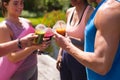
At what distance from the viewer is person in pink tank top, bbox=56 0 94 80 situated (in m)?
3.90

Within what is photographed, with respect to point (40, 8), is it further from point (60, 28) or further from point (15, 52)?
point (60, 28)

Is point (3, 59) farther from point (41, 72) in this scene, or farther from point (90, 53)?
point (41, 72)

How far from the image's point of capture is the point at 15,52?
3480 mm

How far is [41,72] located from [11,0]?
3260 millimetres

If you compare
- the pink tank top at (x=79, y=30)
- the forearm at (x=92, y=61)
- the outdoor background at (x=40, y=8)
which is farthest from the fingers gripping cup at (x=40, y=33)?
the outdoor background at (x=40, y=8)

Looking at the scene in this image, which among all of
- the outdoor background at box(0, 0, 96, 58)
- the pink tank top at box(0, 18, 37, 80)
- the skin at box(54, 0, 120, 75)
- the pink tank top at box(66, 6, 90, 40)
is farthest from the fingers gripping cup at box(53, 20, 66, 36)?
the outdoor background at box(0, 0, 96, 58)

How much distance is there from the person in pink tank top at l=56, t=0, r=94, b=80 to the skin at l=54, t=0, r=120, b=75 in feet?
4.82

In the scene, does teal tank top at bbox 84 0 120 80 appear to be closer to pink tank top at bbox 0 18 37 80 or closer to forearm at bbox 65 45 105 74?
forearm at bbox 65 45 105 74

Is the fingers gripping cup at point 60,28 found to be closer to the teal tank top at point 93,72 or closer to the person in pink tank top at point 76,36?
the person in pink tank top at point 76,36

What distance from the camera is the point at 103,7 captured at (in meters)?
2.38

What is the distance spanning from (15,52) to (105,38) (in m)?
1.34

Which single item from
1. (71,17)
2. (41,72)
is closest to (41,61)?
(41,72)

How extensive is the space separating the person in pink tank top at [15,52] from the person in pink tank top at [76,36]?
0.42m

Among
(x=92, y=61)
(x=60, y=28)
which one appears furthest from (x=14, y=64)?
(x=92, y=61)
